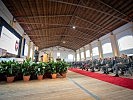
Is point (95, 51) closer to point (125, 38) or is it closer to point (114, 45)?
point (114, 45)

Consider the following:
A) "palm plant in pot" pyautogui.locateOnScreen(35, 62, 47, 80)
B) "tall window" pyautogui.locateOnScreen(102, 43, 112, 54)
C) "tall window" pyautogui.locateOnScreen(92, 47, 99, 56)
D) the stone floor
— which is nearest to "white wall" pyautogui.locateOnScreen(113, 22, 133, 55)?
"tall window" pyautogui.locateOnScreen(102, 43, 112, 54)

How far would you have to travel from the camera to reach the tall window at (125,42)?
891 centimetres

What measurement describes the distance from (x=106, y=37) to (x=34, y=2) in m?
9.29

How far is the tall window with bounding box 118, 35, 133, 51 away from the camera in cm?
891

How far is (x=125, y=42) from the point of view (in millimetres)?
9539

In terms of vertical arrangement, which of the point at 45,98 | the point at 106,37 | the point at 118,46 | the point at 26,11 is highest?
the point at 26,11

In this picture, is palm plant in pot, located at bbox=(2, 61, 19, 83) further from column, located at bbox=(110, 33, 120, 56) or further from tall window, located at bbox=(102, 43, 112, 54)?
tall window, located at bbox=(102, 43, 112, 54)

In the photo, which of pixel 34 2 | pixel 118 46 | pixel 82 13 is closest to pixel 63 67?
pixel 34 2

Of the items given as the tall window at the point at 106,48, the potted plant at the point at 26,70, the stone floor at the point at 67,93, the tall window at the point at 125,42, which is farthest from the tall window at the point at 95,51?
the stone floor at the point at 67,93

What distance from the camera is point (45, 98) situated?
2.12 metres

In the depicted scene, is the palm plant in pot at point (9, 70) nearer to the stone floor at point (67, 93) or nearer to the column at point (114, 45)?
the stone floor at point (67, 93)

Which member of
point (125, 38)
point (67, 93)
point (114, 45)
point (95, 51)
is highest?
point (125, 38)

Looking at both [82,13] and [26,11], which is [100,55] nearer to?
[82,13]

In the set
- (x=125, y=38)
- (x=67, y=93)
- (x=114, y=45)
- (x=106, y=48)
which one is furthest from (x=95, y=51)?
(x=67, y=93)
